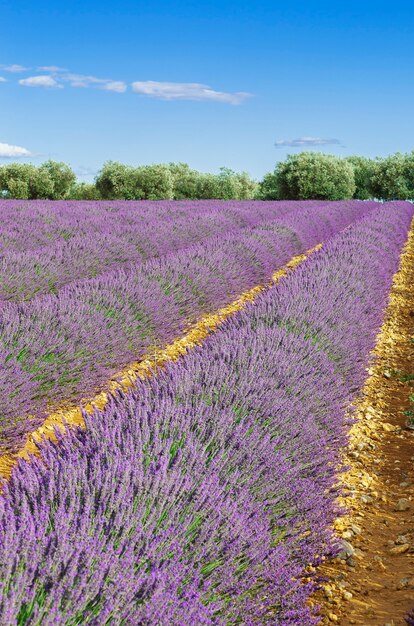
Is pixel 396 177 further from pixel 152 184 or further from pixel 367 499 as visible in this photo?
pixel 367 499

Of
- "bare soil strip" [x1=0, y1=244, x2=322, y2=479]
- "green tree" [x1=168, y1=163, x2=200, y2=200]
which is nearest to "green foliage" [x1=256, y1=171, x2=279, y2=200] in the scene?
"green tree" [x1=168, y1=163, x2=200, y2=200]

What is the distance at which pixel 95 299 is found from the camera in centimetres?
541

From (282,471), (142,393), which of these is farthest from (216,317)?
(282,471)

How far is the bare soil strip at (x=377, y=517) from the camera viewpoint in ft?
8.25

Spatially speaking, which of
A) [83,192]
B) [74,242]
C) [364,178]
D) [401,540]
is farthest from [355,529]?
[364,178]

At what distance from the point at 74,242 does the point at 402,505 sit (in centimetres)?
602

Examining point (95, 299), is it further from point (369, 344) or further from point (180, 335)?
point (369, 344)

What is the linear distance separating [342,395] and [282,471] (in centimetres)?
120

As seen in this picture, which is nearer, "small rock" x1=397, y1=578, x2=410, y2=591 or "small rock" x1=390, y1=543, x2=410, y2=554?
"small rock" x1=397, y1=578, x2=410, y2=591

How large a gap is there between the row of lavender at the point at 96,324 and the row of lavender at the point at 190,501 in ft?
4.27

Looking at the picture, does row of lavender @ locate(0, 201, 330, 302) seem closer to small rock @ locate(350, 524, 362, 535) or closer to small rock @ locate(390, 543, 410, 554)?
small rock @ locate(350, 524, 362, 535)

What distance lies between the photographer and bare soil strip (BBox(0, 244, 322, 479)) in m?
3.70

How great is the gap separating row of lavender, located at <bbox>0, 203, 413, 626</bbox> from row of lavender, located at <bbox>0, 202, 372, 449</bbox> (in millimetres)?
1302

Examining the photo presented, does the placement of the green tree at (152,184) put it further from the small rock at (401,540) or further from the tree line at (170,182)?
the small rock at (401,540)
